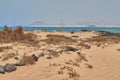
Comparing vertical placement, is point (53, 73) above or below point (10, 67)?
below

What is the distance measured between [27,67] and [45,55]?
396cm

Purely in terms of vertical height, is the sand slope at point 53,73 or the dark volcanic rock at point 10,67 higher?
the dark volcanic rock at point 10,67

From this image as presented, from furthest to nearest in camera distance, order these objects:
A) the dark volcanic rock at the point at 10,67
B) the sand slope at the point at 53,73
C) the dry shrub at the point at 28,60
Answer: the dry shrub at the point at 28,60 → the dark volcanic rock at the point at 10,67 → the sand slope at the point at 53,73

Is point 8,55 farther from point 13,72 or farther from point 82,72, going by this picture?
point 82,72

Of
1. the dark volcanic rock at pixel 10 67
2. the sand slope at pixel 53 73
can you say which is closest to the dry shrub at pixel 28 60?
the sand slope at pixel 53 73

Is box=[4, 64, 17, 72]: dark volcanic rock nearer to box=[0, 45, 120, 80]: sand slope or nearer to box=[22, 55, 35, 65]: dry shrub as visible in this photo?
box=[0, 45, 120, 80]: sand slope

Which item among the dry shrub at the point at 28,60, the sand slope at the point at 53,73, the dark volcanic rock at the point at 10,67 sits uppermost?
the dry shrub at the point at 28,60

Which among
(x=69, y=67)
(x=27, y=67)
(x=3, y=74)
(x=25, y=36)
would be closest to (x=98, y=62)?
(x=69, y=67)

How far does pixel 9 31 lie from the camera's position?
120 ft

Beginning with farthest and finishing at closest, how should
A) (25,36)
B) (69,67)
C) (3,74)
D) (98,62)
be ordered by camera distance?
(25,36)
(98,62)
(69,67)
(3,74)

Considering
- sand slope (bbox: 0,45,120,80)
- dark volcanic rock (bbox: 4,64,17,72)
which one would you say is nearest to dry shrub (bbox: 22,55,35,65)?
sand slope (bbox: 0,45,120,80)

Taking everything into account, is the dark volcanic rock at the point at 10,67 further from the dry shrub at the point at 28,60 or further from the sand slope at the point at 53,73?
the dry shrub at the point at 28,60

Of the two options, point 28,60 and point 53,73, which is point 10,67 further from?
point 53,73

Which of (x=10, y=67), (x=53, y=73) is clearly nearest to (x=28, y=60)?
(x=10, y=67)
